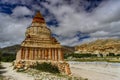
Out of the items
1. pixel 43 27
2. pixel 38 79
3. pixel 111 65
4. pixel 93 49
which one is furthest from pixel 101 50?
pixel 38 79

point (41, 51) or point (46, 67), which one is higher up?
point (41, 51)

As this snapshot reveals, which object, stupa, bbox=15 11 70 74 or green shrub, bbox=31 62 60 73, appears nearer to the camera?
green shrub, bbox=31 62 60 73

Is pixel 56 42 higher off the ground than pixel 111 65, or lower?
higher

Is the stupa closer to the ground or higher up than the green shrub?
higher up

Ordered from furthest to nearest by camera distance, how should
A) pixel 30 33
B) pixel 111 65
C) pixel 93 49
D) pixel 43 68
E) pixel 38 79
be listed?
pixel 93 49 → pixel 111 65 → pixel 30 33 → pixel 43 68 → pixel 38 79

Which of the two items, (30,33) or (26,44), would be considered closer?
(26,44)

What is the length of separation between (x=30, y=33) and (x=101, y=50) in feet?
389

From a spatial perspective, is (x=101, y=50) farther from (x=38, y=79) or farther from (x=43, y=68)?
(x=38, y=79)

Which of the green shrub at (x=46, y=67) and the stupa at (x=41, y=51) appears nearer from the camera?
the green shrub at (x=46, y=67)

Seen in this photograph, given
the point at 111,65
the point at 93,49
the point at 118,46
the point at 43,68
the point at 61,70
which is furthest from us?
the point at 93,49

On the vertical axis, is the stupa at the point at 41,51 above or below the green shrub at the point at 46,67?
above

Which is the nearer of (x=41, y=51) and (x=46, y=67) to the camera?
(x=46, y=67)

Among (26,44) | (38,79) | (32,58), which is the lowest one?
(38,79)

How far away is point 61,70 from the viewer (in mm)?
33062
